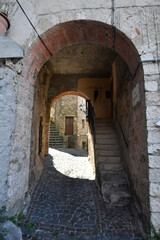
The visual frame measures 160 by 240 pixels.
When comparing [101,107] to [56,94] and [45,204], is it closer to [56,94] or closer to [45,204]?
[56,94]

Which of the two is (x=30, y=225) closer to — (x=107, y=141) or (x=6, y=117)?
(x=6, y=117)

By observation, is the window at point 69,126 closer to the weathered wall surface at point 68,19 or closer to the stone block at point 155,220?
the weathered wall surface at point 68,19

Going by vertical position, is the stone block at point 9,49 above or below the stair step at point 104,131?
above

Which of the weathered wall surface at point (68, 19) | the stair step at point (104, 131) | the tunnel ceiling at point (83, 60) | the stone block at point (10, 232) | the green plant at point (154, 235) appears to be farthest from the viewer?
the stair step at point (104, 131)

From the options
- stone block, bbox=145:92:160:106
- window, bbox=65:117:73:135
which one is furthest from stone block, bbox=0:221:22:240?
window, bbox=65:117:73:135

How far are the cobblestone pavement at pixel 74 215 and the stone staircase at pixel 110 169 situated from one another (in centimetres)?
19

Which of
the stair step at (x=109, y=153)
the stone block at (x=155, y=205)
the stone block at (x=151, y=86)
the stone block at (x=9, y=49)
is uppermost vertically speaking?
the stone block at (x=9, y=49)

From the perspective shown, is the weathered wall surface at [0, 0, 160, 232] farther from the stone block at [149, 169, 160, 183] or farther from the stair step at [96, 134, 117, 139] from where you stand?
the stair step at [96, 134, 117, 139]

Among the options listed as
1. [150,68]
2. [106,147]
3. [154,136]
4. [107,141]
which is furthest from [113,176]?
[150,68]

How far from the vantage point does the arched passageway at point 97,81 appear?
2620 mm

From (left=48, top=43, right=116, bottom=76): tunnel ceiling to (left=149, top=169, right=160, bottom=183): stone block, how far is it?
451cm

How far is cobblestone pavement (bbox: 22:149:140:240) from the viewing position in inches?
92.7

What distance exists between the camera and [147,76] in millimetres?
2303

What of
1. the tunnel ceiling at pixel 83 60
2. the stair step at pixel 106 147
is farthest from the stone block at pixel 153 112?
the tunnel ceiling at pixel 83 60
